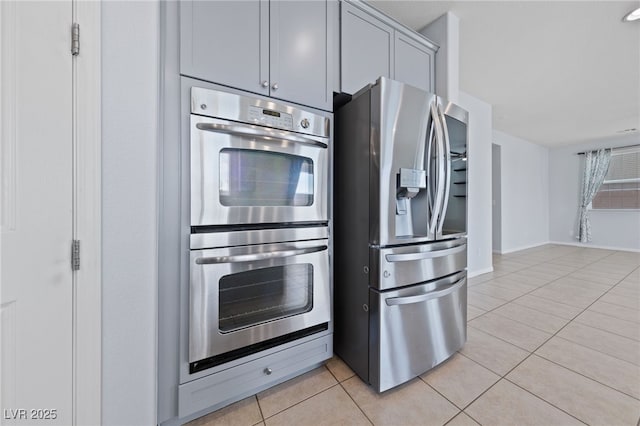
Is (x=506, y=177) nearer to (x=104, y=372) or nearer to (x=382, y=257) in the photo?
(x=382, y=257)

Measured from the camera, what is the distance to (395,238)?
1.32 meters

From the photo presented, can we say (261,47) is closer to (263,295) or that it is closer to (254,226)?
(254,226)

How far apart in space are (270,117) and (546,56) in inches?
136

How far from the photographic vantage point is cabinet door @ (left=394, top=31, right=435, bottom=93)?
193 centimetres

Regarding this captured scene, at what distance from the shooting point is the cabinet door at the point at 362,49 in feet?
5.34

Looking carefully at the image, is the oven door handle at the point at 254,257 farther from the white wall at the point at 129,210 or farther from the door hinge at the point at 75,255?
the door hinge at the point at 75,255

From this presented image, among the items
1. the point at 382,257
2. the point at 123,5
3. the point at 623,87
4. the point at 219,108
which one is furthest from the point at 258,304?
the point at 623,87

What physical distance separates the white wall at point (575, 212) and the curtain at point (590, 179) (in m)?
0.13

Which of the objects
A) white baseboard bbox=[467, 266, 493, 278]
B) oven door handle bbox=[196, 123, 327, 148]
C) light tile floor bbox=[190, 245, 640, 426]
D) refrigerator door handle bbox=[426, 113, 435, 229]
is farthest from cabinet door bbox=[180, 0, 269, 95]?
white baseboard bbox=[467, 266, 493, 278]

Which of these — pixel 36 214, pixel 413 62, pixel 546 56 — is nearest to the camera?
pixel 36 214

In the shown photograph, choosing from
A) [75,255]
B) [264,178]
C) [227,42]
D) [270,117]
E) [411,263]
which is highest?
[227,42]

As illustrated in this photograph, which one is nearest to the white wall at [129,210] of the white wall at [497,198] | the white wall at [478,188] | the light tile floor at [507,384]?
the light tile floor at [507,384]

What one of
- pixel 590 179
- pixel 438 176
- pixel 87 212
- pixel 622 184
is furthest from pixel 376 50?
pixel 622 184

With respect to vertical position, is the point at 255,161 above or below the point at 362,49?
below
